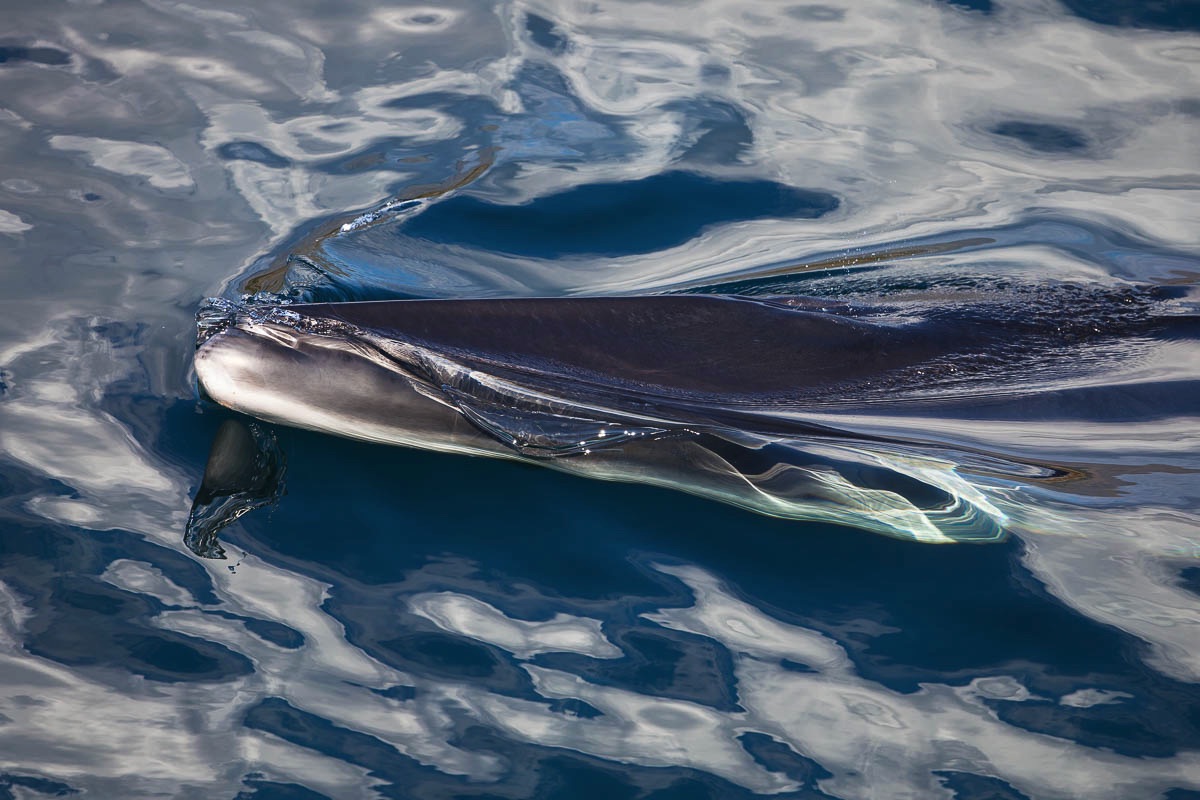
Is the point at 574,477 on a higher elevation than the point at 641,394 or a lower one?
lower

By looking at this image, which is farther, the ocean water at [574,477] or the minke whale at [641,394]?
the minke whale at [641,394]

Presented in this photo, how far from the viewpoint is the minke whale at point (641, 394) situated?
3.67 meters

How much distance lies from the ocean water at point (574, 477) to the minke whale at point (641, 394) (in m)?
0.07

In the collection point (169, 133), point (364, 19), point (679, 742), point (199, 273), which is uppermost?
point (364, 19)

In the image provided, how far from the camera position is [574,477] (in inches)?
148

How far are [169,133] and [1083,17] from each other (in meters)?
6.07

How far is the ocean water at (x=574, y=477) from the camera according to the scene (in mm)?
2924

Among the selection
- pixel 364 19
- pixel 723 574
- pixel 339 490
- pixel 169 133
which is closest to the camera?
pixel 723 574

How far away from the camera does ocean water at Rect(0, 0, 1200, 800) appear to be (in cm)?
292

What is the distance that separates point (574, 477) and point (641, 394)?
0.36m

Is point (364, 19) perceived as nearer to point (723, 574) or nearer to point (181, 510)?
A: point (181, 510)

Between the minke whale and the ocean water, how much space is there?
0.24 feet

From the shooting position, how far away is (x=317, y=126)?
6.69 m

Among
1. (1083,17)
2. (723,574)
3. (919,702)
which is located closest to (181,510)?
(723,574)
